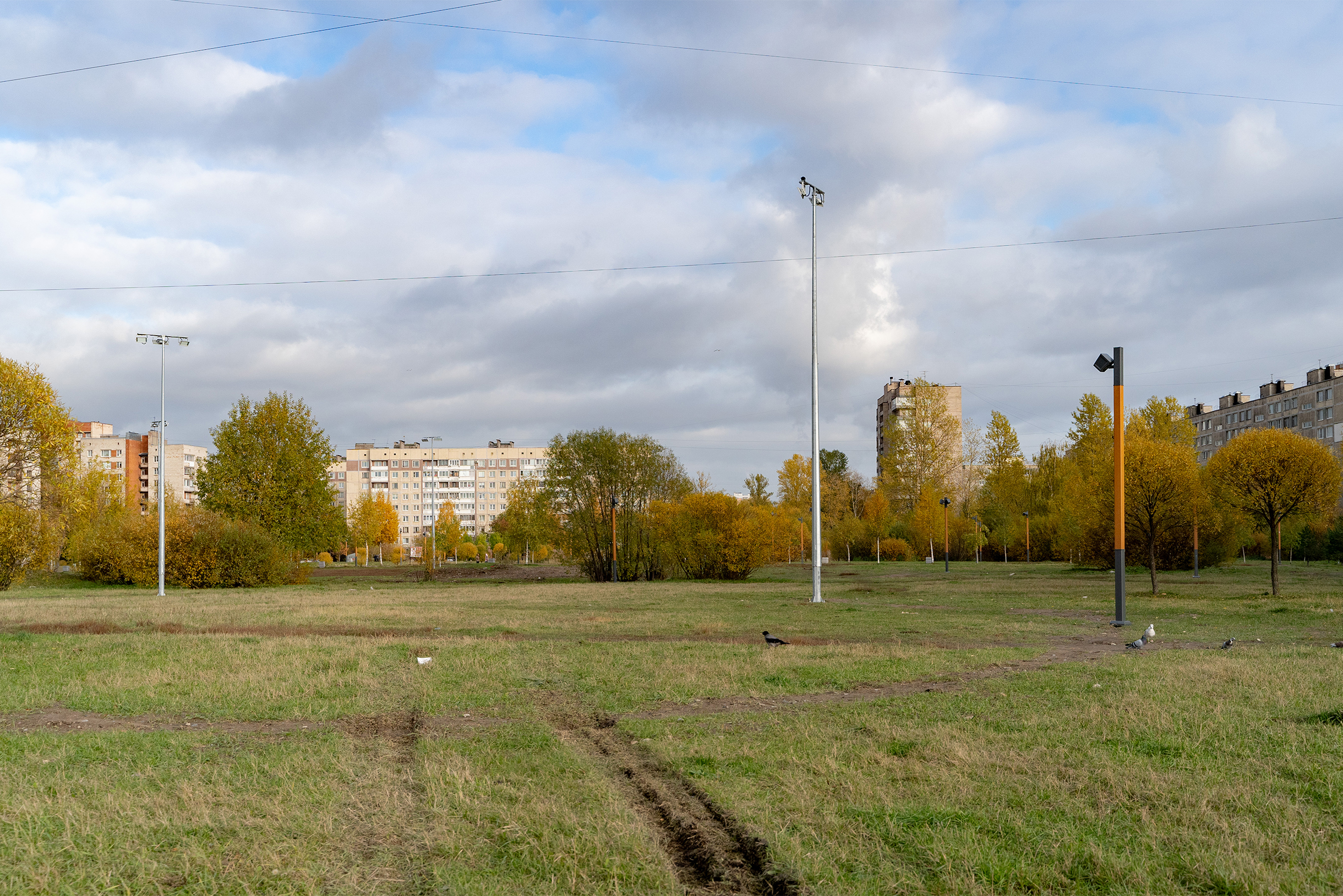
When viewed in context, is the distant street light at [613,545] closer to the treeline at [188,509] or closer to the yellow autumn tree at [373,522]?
the treeline at [188,509]

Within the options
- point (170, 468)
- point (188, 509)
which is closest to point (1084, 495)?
point (188, 509)

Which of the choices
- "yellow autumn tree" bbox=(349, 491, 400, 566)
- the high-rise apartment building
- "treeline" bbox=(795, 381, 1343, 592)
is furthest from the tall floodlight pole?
the high-rise apartment building

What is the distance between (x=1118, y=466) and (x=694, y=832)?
1848 centimetres

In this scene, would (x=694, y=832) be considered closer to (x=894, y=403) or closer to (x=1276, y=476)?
(x=1276, y=476)

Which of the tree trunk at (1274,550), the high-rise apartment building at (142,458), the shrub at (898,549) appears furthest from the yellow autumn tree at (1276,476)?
the high-rise apartment building at (142,458)

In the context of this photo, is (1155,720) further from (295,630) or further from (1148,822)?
(295,630)

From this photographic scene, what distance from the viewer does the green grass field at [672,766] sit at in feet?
17.0

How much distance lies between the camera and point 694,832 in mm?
5824

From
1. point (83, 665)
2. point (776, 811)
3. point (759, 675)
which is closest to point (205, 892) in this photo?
point (776, 811)

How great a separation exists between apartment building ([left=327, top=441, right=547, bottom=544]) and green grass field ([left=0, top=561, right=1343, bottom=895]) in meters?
151

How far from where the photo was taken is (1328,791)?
6.33 metres

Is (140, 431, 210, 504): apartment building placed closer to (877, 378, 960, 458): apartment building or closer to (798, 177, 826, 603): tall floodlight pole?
(877, 378, 960, 458): apartment building

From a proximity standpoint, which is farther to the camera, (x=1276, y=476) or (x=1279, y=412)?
(x=1279, y=412)

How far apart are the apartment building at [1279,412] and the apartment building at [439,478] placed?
108 metres
